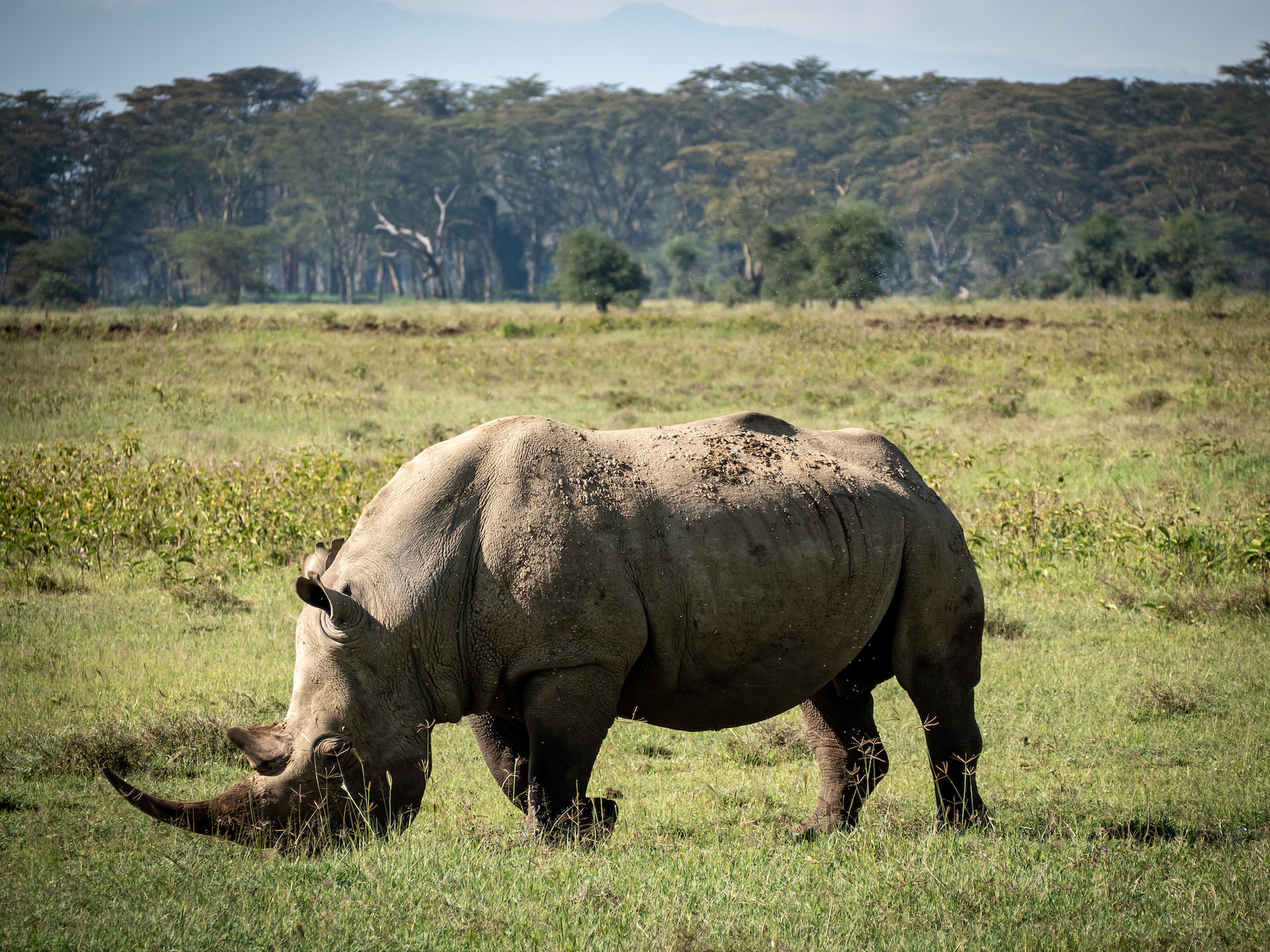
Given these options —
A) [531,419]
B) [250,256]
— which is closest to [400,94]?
[250,256]

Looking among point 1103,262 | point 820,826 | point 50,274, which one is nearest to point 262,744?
point 820,826

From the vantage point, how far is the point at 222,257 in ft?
218

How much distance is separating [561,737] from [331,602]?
3.41 ft

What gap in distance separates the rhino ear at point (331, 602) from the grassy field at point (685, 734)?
85 centimetres

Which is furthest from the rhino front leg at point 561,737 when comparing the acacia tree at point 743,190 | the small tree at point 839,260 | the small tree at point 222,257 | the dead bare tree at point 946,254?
the dead bare tree at point 946,254

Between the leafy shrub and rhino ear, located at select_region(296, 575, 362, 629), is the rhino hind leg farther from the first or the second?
the leafy shrub

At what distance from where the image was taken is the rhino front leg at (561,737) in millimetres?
4531

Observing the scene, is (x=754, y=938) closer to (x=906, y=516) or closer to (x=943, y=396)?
(x=906, y=516)

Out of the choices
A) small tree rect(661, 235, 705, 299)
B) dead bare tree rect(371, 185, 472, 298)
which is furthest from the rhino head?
dead bare tree rect(371, 185, 472, 298)

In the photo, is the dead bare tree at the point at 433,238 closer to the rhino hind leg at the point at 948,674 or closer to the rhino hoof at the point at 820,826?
the rhino hoof at the point at 820,826

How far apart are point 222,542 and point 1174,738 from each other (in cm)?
804

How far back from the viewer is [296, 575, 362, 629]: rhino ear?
4223 millimetres

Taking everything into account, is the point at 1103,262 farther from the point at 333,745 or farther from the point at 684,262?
the point at 333,745

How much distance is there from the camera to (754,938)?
3809mm
